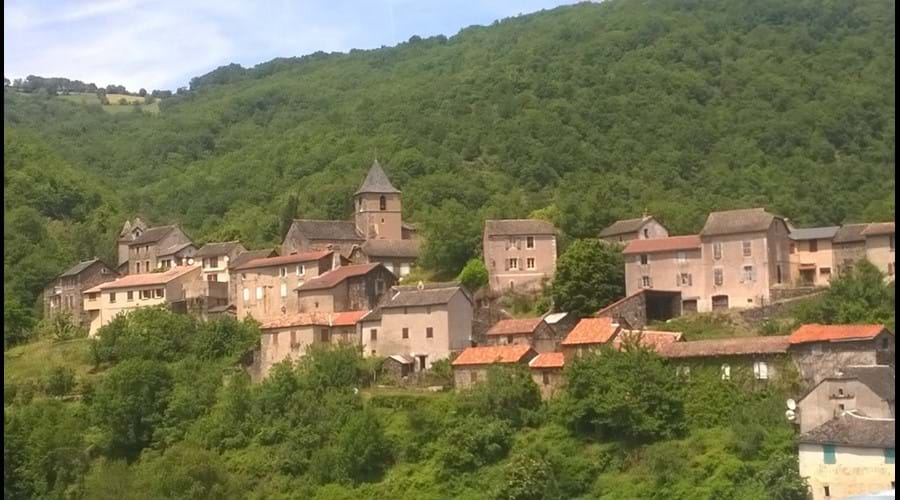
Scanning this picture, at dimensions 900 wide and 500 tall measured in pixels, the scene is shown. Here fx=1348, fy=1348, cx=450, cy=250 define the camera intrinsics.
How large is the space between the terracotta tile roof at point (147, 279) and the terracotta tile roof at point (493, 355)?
738 inches

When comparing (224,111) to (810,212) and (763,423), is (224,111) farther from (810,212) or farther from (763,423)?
(763,423)

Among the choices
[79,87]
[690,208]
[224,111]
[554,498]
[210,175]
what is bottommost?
[554,498]

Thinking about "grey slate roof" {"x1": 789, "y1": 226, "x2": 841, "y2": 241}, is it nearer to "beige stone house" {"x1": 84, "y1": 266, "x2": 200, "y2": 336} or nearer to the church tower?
the church tower

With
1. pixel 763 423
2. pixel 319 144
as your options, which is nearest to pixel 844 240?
pixel 763 423

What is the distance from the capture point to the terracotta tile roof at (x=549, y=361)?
45.4m

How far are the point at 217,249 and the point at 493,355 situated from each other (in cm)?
2139

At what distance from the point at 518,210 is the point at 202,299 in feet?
57.0

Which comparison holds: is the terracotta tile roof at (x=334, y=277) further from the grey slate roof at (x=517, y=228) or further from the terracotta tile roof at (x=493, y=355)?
the terracotta tile roof at (x=493, y=355)

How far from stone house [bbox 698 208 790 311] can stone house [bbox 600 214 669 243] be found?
15.2ft

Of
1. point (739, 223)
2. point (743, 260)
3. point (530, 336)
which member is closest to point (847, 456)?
point (743, 260)

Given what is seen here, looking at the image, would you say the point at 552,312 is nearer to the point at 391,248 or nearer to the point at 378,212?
the point at 391,248

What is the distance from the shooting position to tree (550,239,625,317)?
4956cm

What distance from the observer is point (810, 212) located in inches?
2803

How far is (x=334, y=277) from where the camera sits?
54594 mm
